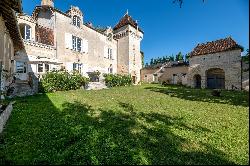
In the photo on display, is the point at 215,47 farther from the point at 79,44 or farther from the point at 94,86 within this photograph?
the point at 79,44

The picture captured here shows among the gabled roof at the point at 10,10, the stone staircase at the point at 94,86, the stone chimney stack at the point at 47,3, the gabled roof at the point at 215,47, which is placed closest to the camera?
the gabled roof at the point at 10,10

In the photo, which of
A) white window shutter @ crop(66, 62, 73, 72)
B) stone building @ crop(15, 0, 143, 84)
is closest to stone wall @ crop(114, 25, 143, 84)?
stone building @ crop(15, 0, 143, 84)

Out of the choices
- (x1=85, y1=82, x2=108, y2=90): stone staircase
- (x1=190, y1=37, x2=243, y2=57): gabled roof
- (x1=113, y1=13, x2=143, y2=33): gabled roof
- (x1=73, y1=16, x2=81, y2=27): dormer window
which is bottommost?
(x1=85, y1=82, x2=108, y2=90): stone staircase

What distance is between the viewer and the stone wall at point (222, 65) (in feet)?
81.8

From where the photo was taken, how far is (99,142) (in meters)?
5.29

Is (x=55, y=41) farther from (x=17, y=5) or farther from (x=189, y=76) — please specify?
(x=189, y=76)

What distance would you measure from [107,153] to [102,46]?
84.1 ft

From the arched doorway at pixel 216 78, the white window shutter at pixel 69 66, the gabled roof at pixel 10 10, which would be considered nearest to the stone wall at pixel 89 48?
the white window shutter at pixel 69 66

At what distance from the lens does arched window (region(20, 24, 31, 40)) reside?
2000 cm

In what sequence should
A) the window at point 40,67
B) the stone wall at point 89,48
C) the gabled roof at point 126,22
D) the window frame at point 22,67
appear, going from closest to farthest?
the window frame at point 22,67 < the window at point 40,67 < the stone wall at point 89,48 < the gabled roof at point 126,22

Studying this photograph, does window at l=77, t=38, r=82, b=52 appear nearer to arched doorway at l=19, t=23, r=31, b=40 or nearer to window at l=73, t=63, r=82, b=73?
window at l=73, t=63, r=82, b=73

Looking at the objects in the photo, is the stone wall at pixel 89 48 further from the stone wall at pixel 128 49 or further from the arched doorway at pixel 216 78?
the arched doorway at pixel 216 78

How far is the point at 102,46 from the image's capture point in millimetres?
29203

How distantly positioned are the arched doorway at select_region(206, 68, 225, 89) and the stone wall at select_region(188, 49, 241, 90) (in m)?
0.88
